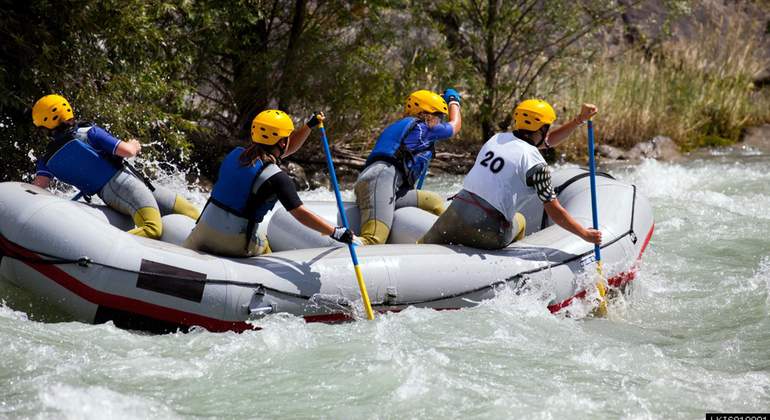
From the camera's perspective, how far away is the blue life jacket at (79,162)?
494 centimetres

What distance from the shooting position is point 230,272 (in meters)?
4.27

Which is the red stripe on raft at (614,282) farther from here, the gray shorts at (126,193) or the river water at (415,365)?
the gray shorts at (126,193)

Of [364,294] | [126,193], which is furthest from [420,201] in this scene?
[126,193]

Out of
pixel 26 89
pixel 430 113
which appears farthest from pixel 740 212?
pixel 26 89

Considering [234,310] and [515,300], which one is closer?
[234,310]

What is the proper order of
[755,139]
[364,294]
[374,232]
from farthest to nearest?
1. [755,139]
2. [374,232]
3. [364,294]

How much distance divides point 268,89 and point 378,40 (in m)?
1.65

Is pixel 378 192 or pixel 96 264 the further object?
pixel 378 192

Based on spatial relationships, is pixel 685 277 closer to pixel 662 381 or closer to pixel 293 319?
pixel 662 381

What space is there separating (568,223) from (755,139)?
9.59 meters

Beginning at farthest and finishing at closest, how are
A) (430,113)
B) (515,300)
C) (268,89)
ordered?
1. (268,89)
2. (430,113)
3. (515,300)

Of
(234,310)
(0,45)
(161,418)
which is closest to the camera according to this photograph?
(161,418)

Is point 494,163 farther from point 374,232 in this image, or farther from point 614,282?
point 614,282

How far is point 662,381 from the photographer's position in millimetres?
3713
